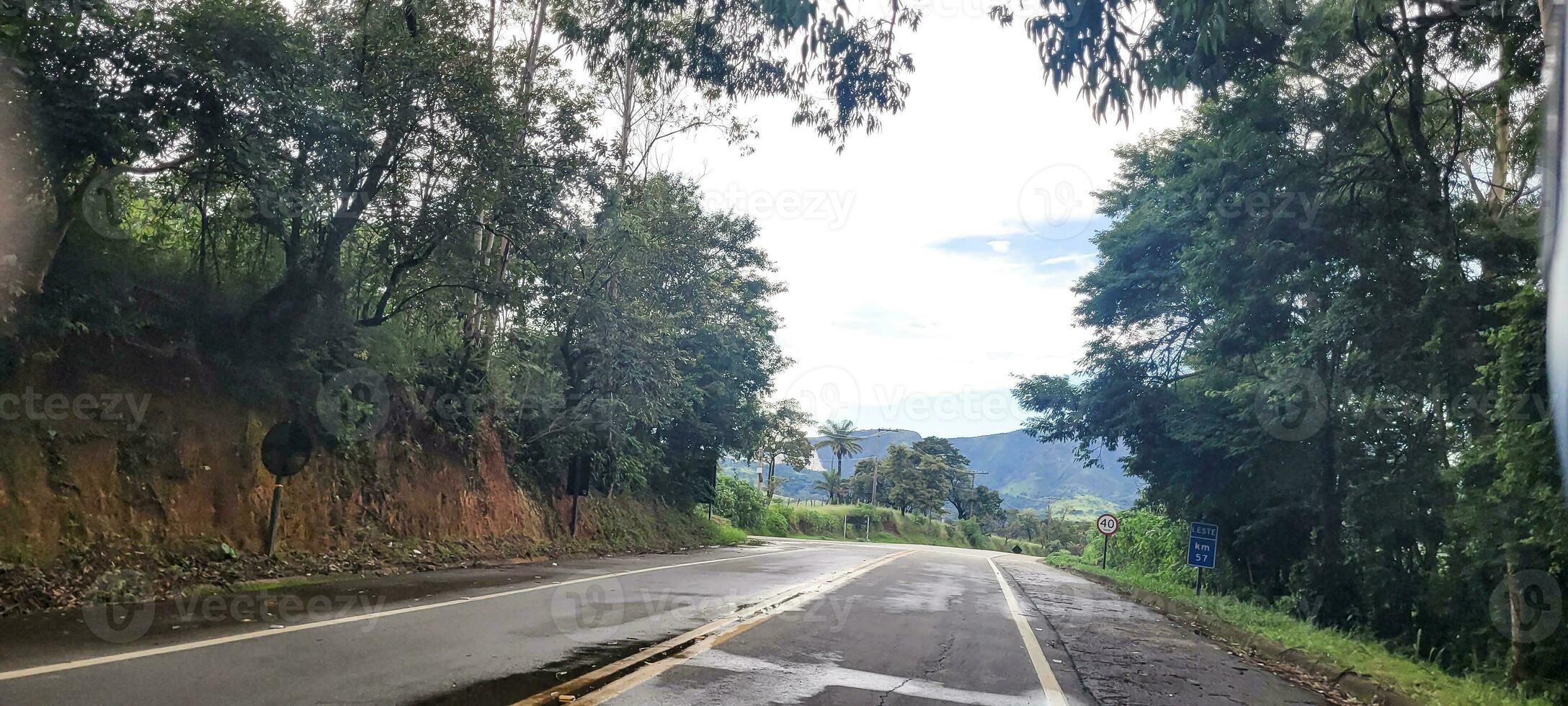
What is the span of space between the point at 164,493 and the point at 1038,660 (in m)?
10.9

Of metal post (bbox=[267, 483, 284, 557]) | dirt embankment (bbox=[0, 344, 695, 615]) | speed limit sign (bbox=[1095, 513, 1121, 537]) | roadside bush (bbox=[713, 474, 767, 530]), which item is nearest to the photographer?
dirt embankment (bbox=[0, 344, 695, 615])

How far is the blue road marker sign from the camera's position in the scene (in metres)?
18.1

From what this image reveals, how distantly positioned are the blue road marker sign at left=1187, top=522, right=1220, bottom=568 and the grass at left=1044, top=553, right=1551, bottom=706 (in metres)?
0.71

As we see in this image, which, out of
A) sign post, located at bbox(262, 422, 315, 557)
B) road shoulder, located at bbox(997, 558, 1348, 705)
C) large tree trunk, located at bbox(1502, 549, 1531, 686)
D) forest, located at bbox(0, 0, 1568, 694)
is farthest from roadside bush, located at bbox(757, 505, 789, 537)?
large tree trunk, located at bbox(1502, 549, 1531, 686)

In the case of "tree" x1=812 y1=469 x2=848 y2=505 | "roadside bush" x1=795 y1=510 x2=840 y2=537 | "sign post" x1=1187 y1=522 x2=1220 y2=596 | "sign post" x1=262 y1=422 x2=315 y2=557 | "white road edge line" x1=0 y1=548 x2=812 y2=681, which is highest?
"tree" x1=812 y1=469 x2=848 y2=505

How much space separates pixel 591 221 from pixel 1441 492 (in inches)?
683

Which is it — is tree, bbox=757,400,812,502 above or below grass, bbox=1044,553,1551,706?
above

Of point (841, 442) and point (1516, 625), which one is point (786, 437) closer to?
point (1516, 625)

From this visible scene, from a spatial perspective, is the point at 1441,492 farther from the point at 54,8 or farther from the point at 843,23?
the point at 54,8

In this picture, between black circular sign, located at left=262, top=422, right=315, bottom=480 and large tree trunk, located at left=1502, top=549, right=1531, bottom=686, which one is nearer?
large tree trunk, located at left=1502, top=549, right=1531, bottom=686

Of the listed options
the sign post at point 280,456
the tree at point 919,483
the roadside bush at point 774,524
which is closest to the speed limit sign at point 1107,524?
the sign post at point 280,456

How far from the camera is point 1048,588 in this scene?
20.3 m

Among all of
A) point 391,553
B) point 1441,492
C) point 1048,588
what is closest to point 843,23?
point 391,553

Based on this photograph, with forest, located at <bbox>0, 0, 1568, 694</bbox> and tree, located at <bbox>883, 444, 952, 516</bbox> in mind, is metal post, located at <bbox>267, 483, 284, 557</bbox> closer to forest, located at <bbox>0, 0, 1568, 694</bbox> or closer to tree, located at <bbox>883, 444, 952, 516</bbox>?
forest, located at <bbox>0, 0, 1568, 694</bbox>
